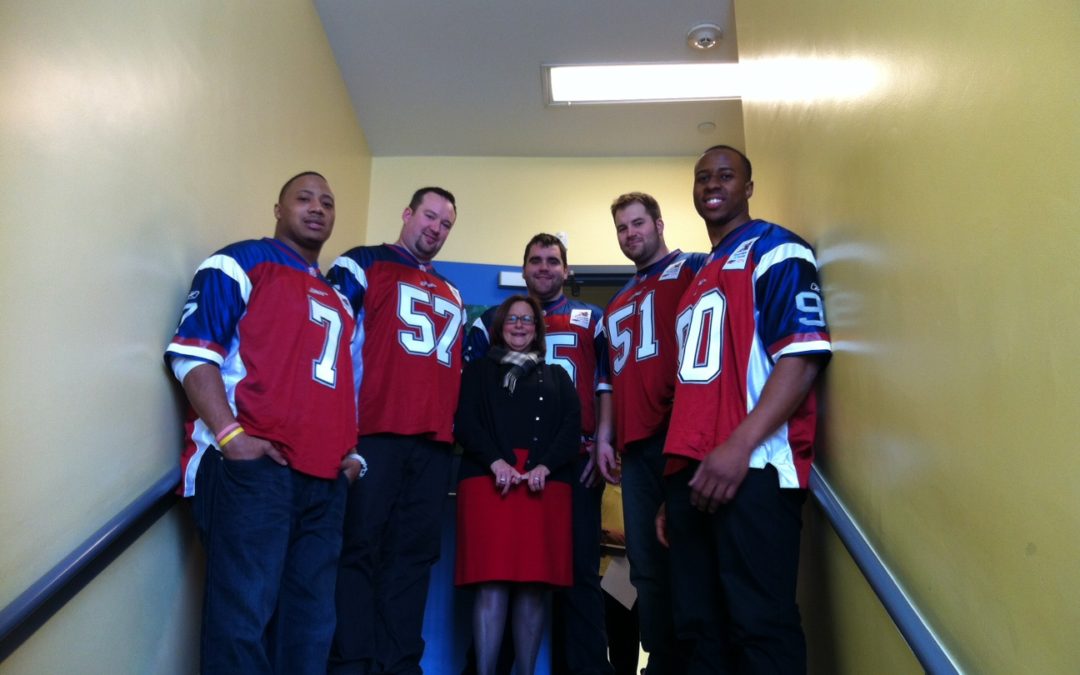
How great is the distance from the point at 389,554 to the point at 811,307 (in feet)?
4.73

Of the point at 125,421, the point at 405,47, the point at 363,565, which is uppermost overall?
the point at 405,47

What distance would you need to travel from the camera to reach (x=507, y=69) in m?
4.13

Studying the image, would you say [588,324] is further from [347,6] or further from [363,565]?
[347,6]

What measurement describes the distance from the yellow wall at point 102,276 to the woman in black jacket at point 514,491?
833 mm

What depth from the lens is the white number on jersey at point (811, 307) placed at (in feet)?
5.92

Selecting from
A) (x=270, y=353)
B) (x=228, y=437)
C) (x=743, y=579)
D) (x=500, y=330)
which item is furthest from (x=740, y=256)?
(x=228, y=437)

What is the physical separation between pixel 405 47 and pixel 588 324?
1.98 m

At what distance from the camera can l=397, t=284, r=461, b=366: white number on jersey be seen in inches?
99.7

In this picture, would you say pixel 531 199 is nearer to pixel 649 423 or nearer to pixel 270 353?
pixel 649 423

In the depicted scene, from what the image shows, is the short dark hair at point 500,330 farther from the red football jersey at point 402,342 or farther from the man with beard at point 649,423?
the man with beard at point 649,423

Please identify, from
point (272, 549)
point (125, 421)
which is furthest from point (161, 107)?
point (272, 549)

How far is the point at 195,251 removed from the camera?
222 cm

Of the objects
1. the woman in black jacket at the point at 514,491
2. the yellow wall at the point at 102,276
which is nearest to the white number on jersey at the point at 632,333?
the woman in black jacket at the point at 514,491

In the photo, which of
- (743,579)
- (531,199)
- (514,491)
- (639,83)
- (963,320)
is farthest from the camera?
(531,199)
